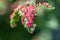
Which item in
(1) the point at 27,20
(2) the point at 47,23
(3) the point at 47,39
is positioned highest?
(1) the point at 27,20

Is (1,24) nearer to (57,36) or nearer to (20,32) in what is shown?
(20,32)

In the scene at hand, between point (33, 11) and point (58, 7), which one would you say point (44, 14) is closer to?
point (58, 7)

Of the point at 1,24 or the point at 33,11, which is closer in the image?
the point at 33,11

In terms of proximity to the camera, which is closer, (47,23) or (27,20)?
(27,20)

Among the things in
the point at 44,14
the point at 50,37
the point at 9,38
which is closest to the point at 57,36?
the point at 50,37

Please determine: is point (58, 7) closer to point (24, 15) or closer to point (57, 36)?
point (57, 36)

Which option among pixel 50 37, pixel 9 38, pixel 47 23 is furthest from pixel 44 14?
pixel 9 38

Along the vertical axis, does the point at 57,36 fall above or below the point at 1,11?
below

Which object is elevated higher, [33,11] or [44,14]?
[33,11]

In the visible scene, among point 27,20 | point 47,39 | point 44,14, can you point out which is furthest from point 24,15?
point 47,39
